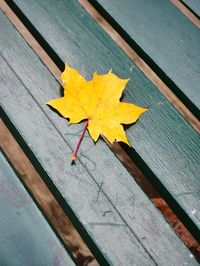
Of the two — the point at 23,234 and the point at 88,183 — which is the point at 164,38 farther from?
the point at 23,234

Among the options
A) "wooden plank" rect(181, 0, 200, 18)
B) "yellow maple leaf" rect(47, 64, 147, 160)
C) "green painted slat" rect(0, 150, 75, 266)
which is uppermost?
"wooden plank" rect(181, 0, 200, 18)

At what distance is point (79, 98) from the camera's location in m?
1.04

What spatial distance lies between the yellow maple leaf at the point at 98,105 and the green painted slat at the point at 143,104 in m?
0.06

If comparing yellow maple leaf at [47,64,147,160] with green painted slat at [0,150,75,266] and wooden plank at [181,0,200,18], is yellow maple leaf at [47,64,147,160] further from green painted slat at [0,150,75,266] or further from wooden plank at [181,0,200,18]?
wooden plank at [181,0,200,18]

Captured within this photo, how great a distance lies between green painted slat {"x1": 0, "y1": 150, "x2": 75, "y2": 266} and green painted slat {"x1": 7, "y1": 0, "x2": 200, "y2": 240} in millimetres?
354

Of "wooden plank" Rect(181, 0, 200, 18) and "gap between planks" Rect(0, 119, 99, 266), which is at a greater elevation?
"wooden plank" Rect(181, 0, 200, 18)

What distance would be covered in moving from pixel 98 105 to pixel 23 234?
445 mm

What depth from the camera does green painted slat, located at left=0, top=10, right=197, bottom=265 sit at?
2.90 feet

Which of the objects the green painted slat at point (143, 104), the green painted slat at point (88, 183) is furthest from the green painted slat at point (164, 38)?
the green painted slat at point (88, 183)

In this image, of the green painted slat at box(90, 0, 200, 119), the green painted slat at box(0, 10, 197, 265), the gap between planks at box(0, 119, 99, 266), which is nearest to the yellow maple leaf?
the green painted slat at box(0, 10, 197, 265)

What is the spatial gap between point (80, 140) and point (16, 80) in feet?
1.01

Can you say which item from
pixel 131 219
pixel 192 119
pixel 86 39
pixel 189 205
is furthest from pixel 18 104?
pixel 192 119

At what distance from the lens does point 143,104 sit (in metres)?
1.12

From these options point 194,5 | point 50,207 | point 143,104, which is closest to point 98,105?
point 143,104
